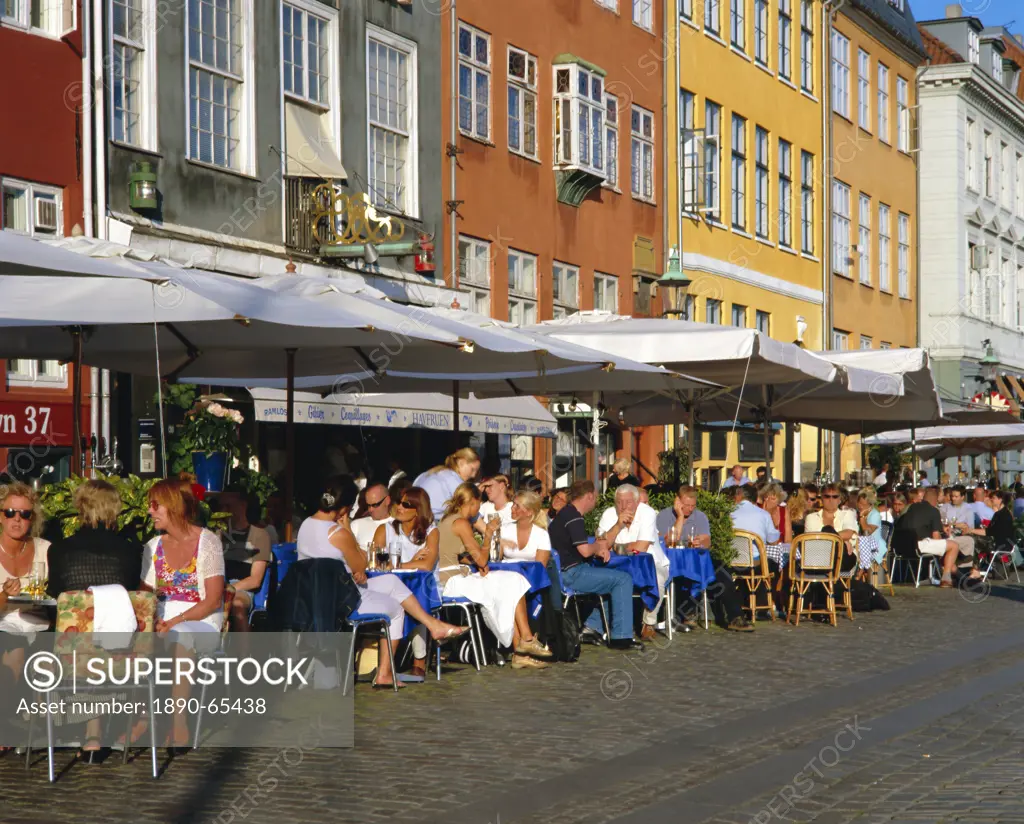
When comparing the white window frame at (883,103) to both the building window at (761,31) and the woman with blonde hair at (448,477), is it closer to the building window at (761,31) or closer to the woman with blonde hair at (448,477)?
the building window at (761,31)

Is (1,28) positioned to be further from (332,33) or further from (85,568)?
(85,568)

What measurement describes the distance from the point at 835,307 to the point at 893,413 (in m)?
17.9

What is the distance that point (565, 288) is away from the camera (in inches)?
1140

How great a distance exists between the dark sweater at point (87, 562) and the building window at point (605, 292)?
20.7 metres

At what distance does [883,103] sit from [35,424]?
108ft

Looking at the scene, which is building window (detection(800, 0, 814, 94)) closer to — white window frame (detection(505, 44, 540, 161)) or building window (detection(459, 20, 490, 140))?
white window frame (detection(505, 44, 540, 161))

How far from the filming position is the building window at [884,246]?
151 feet

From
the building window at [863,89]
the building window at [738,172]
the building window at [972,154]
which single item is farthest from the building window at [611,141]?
the building window at [972,154]

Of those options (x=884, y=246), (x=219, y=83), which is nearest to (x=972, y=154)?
(x=884, y=246)

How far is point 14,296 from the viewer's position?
10.0m

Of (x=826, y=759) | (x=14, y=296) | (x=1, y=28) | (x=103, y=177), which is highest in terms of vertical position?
(x=1, y=28)

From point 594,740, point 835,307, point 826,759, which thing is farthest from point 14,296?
point 835,307

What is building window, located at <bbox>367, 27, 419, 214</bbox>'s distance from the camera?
23.7m

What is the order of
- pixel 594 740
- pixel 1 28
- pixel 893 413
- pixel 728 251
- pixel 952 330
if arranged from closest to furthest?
pixel 594 740 < pixel 1 28 < pixel 893 413 < pixel 728 251 < pixel 952 330
